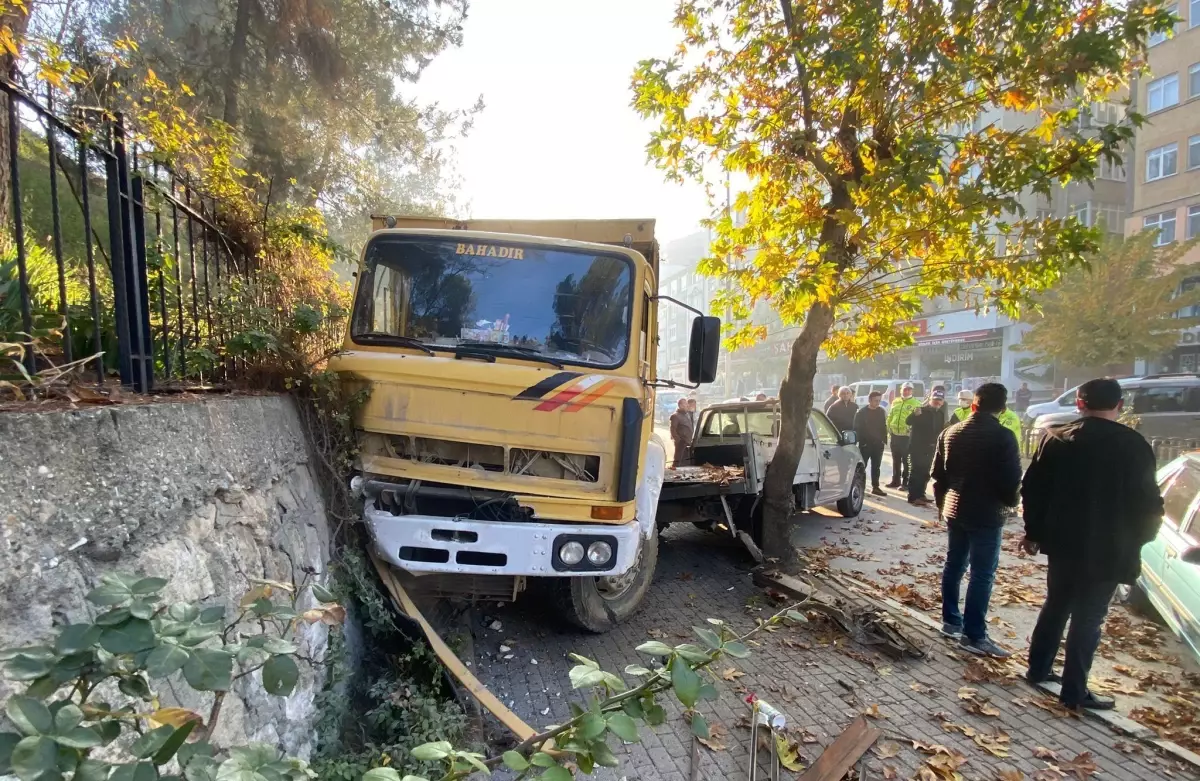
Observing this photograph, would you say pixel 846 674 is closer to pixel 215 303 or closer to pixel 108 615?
pixel 108 615

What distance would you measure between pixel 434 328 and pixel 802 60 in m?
3.58

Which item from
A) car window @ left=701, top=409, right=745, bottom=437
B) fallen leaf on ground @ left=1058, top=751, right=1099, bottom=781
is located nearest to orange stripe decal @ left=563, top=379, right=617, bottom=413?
fallen leaf on ground @ left=1058, top=751, right=1099, bottom=781

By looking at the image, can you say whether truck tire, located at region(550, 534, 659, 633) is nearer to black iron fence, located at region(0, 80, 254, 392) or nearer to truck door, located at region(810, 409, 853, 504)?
black iron fence, located at region(0, 80, 254, 392)

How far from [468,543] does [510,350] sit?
3.75 feet

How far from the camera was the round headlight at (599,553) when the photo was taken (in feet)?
11.8

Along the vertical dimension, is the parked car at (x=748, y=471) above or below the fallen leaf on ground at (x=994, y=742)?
above

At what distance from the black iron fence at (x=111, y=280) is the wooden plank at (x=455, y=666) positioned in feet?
5.20

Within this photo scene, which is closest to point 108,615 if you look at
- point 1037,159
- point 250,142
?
point 1037,159

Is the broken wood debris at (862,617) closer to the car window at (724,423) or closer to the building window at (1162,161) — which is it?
the car window at (724,423)

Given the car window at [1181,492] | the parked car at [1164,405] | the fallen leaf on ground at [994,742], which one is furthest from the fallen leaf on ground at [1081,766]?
the parked car at [1164,405]

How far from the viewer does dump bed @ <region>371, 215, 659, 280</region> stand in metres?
4.46

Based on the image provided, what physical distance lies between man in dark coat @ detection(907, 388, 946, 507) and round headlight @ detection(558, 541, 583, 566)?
7851 millimetres

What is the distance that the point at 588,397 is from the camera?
358 centimetres

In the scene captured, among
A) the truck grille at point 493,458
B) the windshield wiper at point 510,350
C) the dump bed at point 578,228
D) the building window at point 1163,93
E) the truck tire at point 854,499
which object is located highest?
the building window at point 1163,93
